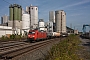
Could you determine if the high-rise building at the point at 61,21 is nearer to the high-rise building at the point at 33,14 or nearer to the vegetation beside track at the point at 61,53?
the high-rise building at the point at 33,14

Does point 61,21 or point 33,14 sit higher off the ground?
point 33,14

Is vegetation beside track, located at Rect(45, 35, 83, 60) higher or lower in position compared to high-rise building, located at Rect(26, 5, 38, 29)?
lower

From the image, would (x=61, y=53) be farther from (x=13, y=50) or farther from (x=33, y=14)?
(x=33, y=14)

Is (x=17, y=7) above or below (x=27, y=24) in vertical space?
above

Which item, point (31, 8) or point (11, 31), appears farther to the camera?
point (31, 8)

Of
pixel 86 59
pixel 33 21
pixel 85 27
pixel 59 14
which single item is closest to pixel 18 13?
pixel 33 21

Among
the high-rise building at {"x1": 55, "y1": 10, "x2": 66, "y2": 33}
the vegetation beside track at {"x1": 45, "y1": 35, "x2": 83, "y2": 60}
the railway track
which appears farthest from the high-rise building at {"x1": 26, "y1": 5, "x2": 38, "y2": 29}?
the vegetation beside track at {"x1": 45, "y1": 35, "x2": 83, "y2": 60}

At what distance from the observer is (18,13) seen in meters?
73.8

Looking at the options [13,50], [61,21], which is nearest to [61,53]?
[13,50]

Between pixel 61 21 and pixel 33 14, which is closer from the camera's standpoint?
pixel 33 14

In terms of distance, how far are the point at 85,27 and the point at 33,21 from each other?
4381 cm

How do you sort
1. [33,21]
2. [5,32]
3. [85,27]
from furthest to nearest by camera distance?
[85,27] → [33,21] → [5,32]

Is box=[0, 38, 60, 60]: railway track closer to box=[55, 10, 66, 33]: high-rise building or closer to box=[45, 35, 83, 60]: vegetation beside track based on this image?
box=[45, 35, 83, 60]: vegetation beside track

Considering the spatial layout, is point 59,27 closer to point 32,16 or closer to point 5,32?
point 32,16
